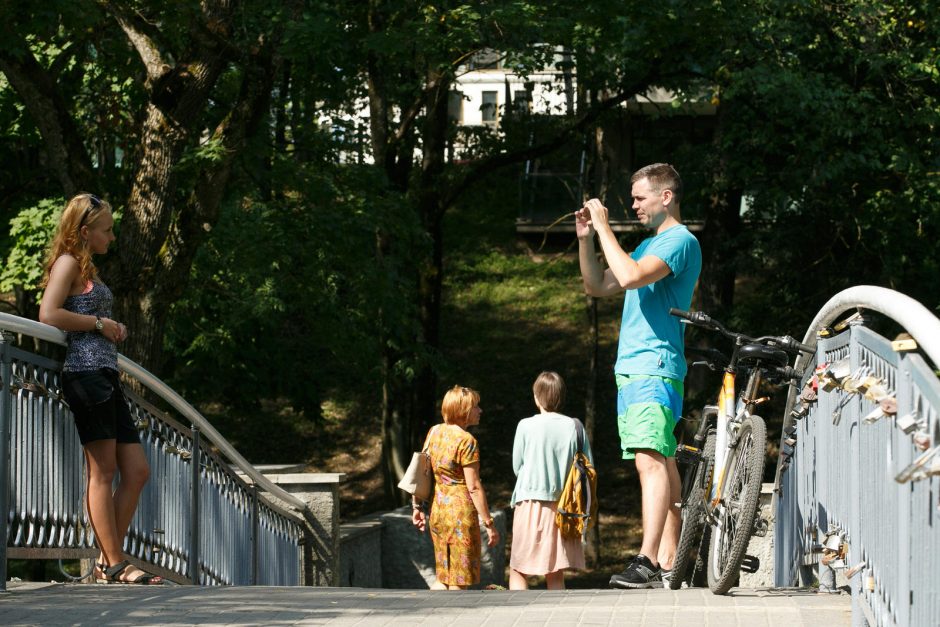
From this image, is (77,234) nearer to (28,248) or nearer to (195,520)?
(195,520)

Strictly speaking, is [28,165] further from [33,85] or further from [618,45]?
[618,45]

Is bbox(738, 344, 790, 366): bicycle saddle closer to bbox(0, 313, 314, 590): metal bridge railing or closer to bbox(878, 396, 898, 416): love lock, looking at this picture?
bbox(878, 396, 898, 416): love lock

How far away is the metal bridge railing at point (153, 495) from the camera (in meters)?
6.18

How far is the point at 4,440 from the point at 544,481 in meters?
3.69

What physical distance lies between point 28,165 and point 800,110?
10.4m

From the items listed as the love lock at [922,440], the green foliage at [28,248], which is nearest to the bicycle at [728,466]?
the love lock at [922,440]

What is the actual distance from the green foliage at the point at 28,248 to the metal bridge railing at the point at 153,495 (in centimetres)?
553

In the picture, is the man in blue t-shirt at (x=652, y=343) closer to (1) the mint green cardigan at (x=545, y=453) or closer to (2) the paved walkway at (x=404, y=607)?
(2) the paved walkway at (x=404, y=607)

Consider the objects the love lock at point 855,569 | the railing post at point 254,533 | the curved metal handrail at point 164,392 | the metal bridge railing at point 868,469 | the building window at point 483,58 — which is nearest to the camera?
the metal bridge railing at point 868,469

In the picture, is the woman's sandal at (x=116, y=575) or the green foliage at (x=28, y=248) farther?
the green foliage at (x=28, y=248)

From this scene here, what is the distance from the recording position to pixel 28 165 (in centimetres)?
1848

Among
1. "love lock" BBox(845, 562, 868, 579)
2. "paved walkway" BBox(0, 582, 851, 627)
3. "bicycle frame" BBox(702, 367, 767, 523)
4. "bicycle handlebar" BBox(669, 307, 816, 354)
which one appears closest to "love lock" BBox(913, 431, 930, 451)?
"love lock" BBox(845, 562, 868, 579)

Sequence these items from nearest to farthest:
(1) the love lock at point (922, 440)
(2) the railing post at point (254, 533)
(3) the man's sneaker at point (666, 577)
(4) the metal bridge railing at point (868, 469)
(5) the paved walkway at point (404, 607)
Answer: (1) the love lock at point (922, 440)
(4) the metal bridge railing at point (868, 469)
(5) the paved walkway at point (404, 607)
(3) the man's sneaker at point (666, 577)
(2) the railing post at point (254, 533)

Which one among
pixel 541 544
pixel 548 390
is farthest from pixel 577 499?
pixel 548 390
